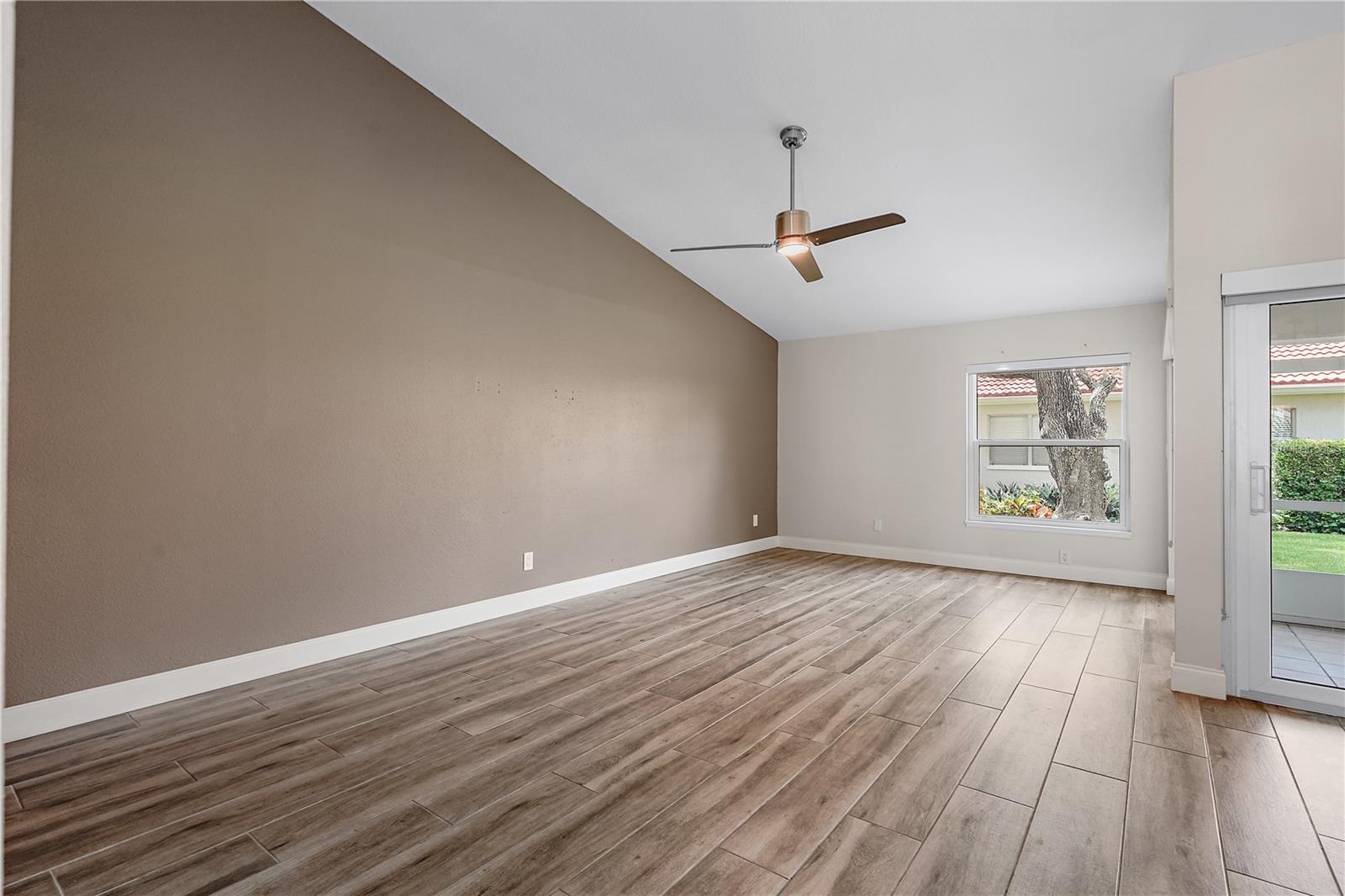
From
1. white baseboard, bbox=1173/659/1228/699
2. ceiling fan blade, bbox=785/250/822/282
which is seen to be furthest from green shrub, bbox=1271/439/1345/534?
ceiling fan blade, bbox=785/250/822/282

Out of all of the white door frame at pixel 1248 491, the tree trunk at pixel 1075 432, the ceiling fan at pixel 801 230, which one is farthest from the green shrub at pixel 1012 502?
the ceiling fan at pixel 801 230

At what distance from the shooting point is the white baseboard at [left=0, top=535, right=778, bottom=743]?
9.25ft

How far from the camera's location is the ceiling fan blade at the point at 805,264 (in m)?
3.92

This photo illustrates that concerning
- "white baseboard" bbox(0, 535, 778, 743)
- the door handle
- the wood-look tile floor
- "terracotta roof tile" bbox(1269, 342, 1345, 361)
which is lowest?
the wood-look tile floor

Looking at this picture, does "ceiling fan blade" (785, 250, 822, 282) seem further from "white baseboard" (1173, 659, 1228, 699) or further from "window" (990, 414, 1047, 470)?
"window" (990, 414, 1047, 470)

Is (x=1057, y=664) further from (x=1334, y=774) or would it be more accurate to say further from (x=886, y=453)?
(x=886, y=453)

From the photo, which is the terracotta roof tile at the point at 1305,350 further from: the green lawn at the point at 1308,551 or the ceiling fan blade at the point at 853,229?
the ceiling fan blade at the point at 853,229

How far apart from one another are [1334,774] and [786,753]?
1931 mm

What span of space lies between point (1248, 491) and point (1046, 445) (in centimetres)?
310

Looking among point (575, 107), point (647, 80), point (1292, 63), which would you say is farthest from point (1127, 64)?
point (575, 107)

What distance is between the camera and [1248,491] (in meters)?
3.13

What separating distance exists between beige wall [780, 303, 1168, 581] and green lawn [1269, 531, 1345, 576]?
8.53 ft

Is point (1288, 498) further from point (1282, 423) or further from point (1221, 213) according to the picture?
point (1221, 213)

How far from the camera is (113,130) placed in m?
3.01
